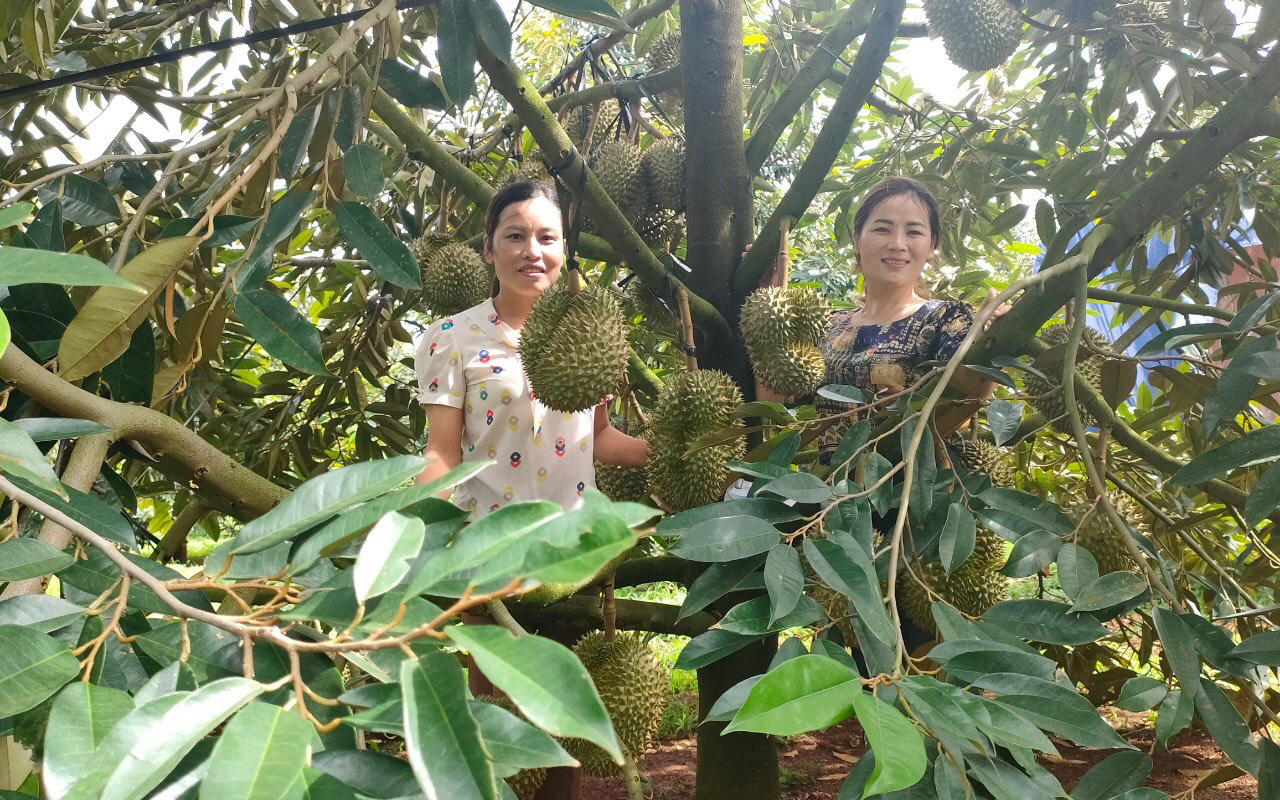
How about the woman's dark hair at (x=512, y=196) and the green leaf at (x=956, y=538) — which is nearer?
the green leaf at (x=956, y=538)

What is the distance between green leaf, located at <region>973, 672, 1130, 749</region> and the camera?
0.58m

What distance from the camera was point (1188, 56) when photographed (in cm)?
133

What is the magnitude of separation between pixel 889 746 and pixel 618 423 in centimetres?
146

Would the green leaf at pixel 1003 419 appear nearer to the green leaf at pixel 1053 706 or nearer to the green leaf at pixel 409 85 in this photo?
the green leaf at pixel 1053 706

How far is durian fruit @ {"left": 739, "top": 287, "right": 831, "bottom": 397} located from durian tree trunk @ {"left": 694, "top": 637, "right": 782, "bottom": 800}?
44 cm

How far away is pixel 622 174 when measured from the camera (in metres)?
1.74

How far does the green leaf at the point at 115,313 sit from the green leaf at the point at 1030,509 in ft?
2.64

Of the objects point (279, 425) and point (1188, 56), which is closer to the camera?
point (1188, 56)

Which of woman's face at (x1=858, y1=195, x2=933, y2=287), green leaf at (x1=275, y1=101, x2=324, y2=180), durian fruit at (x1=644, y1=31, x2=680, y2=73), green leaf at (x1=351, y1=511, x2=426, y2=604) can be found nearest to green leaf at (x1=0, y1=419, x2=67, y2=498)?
green leaf at (x1=351, y1=511, x2=426, y2=604)

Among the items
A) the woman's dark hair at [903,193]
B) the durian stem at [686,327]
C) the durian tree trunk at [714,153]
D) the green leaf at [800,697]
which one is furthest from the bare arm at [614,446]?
the green leaf at [800,697]

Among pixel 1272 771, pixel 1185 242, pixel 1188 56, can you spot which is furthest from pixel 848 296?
pixel 1272 771

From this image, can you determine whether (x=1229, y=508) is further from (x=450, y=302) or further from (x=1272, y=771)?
(x=450, y=302)

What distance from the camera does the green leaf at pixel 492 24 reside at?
0.92m

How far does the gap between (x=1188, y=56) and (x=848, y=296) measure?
5.32 feet
